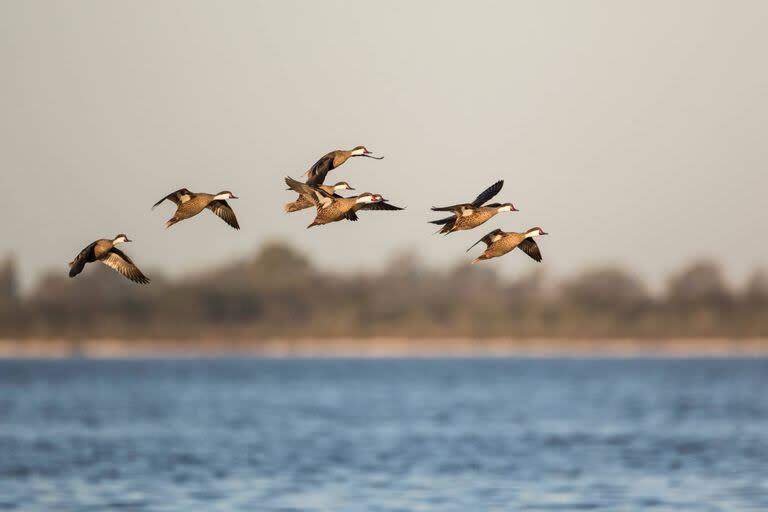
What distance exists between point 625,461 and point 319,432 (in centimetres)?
2733

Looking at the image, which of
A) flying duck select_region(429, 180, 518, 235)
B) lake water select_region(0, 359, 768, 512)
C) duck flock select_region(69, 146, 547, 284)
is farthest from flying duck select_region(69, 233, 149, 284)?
lake water select_region(0, 359, 768, 512)

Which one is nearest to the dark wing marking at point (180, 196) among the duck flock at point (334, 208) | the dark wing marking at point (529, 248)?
the duck flock at point (334, 208)

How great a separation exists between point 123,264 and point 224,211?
4.96ft

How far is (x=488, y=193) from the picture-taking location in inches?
683

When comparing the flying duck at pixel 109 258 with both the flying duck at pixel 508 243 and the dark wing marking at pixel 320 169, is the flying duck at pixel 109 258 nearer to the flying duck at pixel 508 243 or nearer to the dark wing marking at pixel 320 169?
the dark wing marking at pixel 320 169

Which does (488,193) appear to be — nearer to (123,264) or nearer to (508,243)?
(508,243)

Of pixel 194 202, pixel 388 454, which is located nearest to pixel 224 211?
pixel 194 202

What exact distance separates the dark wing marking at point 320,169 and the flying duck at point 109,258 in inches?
101

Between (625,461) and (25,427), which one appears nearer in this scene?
(625,461)

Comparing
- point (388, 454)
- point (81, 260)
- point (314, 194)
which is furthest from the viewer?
point (388, 454)

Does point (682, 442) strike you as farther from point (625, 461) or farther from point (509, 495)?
point (509, 495)

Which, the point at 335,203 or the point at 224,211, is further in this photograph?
the point at 224,211

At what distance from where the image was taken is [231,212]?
18.2 meters

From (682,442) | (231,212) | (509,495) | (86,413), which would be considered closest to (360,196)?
(231,212)
